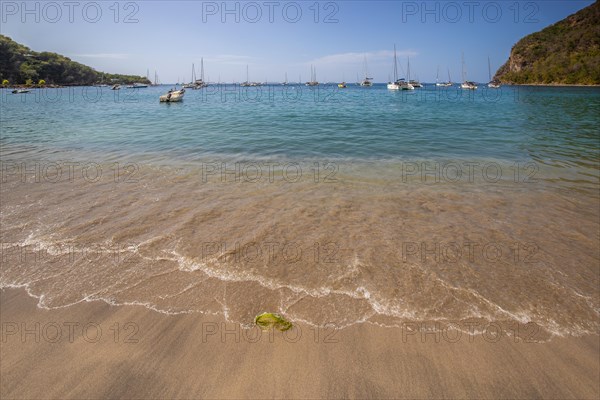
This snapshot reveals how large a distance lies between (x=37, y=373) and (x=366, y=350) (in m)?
3.57

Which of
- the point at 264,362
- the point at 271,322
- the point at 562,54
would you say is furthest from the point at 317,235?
the point at 562,54

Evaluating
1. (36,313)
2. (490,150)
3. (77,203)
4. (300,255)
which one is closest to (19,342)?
(36,313)

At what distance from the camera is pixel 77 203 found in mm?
7539

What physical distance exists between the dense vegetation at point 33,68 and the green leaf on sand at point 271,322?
7090 inches

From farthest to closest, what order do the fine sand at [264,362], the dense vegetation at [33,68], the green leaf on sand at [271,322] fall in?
the dense vegetation at [33,68] < the green leaf on sand at [271,322] < the fine sand at [264,362]

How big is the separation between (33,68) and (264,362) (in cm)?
19916

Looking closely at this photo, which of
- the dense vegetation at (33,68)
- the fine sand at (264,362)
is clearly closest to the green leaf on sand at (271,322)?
the fine sand at (264,362)

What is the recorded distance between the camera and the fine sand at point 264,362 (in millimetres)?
2908

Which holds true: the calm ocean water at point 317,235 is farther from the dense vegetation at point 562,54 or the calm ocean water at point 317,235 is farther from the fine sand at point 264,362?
the dense vegetation at point 562,54

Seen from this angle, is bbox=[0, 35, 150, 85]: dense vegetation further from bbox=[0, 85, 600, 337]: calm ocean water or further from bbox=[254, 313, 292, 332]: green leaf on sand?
bbox=[254, 313, 292, 332]: green leaf on sand

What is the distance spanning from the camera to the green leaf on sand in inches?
144

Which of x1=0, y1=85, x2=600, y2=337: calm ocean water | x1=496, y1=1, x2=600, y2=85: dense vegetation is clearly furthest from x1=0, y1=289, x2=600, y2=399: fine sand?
x1=496, y1=1, x2=600, y2=85: dense vegetation

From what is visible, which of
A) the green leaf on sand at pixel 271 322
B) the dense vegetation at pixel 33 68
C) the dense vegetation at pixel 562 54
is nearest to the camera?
the green leaf on sand at pixel 271 322

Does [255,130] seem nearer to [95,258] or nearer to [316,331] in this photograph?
[95,258]
